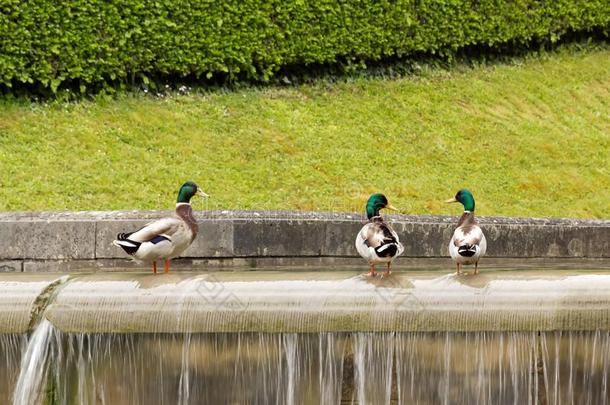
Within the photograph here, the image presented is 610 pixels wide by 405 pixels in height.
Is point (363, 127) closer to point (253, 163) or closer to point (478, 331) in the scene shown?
point (253, 163)

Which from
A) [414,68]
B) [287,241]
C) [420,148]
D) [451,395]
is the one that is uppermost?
[414,68]

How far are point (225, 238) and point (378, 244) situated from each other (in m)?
2.21

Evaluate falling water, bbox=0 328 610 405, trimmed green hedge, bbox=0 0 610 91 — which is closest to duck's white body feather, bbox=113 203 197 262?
falling water, bbox=0 328 610 405

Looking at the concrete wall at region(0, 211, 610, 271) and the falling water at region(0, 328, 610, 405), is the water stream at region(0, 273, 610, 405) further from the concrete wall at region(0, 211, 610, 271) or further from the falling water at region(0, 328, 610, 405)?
the concrete wall at region(0, 211, 610, 271)

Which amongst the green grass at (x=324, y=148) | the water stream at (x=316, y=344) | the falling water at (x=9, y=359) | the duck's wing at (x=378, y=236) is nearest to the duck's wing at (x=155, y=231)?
the water stream at (x=316, y=344)

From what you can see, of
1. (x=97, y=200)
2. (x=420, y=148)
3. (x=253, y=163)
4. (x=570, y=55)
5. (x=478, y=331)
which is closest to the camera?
(x=478, y=331)

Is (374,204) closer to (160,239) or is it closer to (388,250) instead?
(388,250)

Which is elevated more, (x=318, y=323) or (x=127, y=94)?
(x=127, y=94)

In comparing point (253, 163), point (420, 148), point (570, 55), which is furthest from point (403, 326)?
point (570, 55)

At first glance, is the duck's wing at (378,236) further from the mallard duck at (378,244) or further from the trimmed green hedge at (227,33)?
the trimmed green hedge at (227,33)

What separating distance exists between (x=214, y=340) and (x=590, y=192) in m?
8.37

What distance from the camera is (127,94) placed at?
55.4 feet

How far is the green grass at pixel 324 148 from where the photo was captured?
1399 centimetres

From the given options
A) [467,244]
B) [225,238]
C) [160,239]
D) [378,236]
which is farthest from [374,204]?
[225,238]
